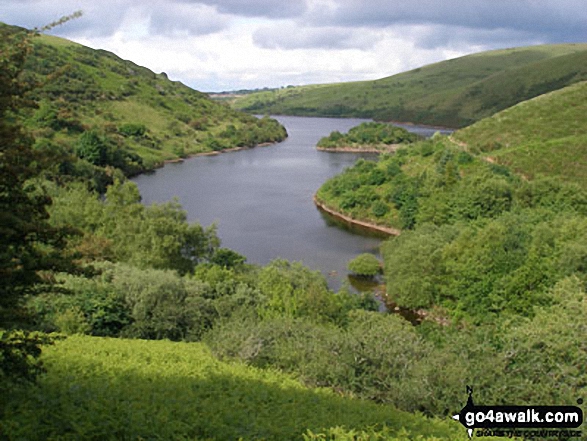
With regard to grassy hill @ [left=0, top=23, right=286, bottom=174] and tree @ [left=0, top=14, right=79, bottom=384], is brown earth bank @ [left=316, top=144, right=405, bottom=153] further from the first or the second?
tree @ [left=0, top=14, right=79, bottom=384]

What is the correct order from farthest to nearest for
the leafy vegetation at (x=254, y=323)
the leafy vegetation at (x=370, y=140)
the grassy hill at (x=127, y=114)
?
the leafy vegetation at (x=370, y=140), the grassy hill at (x=127, y=114), the leafy vegetation at (x=254, y=323)

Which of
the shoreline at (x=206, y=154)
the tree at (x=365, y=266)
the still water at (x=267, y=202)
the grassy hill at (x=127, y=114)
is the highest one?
the grassy hill at (x=127, y=114)

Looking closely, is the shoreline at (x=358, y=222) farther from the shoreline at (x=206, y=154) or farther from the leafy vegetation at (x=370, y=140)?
the leafy vegetation at (x=370, y=140)

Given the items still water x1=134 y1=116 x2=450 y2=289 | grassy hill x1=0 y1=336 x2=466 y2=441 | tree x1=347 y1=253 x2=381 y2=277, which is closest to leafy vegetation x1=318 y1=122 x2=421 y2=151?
still water x1=134 y1=116 x2=450 y2=289

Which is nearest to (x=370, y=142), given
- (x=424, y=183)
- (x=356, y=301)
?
(x=424, y=183)

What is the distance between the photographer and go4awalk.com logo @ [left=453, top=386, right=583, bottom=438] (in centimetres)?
1225

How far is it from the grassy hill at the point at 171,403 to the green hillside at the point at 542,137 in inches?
2007

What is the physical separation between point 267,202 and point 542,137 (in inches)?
1466

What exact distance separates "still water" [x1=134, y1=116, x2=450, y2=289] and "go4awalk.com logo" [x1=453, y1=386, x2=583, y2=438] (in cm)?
2632

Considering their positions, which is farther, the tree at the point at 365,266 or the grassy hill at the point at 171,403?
the tree at the point at 365,266

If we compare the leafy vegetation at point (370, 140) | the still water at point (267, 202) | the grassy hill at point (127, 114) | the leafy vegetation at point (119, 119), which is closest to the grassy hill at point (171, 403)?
the still water at point (267, 202)

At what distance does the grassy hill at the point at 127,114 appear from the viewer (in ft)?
290

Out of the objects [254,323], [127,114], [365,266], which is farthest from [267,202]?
[127,114]

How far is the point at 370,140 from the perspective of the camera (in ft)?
406
